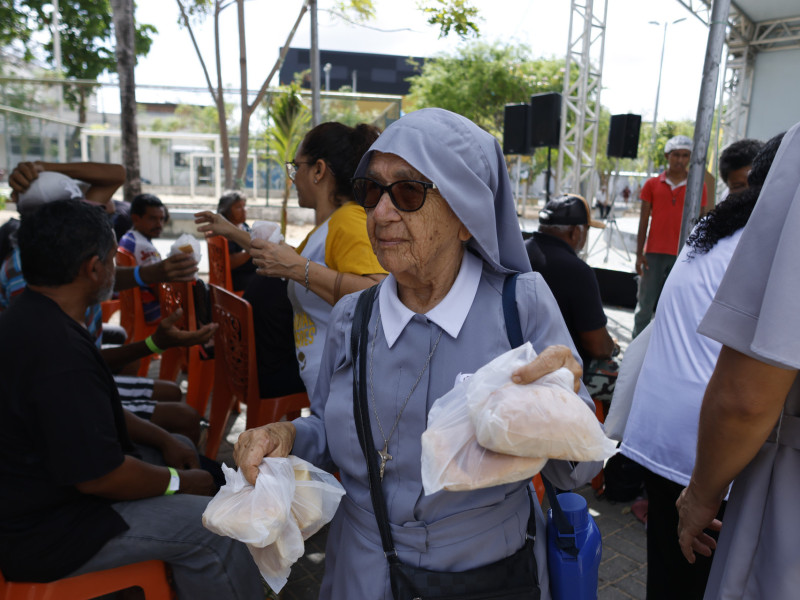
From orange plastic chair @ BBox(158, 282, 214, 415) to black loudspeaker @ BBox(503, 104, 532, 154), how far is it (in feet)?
24.1

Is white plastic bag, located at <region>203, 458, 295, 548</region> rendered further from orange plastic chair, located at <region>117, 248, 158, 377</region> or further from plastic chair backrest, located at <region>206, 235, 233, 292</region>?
plastic chair backrest, located at <region>206, 235, 233, 292</region>

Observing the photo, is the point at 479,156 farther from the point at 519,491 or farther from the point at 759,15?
the point at 759,15

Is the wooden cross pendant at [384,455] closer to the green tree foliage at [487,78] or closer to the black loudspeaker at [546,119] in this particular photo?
the black loudspeaker at [546,119]

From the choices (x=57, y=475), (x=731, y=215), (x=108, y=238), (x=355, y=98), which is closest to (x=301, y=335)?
(x=108, y=238)

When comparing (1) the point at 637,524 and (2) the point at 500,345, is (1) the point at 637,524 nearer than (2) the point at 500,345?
No

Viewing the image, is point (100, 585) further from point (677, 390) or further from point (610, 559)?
point (610, 559)

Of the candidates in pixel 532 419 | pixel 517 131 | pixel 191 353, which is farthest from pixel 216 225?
pixel 517 131

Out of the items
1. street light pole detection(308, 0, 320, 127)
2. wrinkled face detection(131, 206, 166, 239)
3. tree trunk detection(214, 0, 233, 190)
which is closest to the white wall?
street light pole detection(308, 0, 320, 127)

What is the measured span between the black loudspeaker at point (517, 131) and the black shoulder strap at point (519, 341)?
31.3 feet

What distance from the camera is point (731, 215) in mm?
1960

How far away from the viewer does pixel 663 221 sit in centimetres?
674

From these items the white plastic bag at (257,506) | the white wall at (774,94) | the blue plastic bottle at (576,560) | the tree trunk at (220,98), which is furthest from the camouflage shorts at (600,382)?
the white wall at (774,94)

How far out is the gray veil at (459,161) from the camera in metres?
1.41

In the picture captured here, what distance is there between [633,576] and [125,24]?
7632 millimetres
